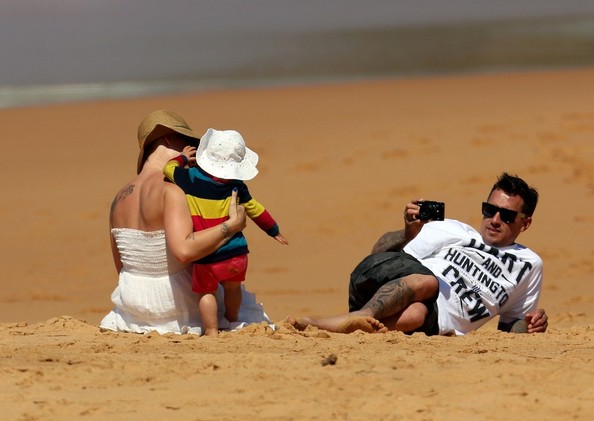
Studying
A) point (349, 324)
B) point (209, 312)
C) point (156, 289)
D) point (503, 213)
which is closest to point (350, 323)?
point (349, 324)

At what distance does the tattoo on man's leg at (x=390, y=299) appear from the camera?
20.4 ft

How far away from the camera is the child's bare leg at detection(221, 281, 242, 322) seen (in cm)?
610

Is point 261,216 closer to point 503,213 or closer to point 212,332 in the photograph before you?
point 212,332

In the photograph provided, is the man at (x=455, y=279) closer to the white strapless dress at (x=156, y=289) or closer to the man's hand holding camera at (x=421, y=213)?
the man's hand holding camera at (x=421, y=213)

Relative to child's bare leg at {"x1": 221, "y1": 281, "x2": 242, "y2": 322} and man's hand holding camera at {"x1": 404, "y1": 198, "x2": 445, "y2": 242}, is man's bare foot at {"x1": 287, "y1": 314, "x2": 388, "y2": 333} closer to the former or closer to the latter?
child's bare leg at {"x1": 221, "y1": 281, "x2": 242, "y2": 322}

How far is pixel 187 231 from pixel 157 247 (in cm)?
34

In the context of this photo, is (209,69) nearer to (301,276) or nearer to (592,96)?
(592,96)

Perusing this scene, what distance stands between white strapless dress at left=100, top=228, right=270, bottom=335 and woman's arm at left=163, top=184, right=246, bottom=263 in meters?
0.25

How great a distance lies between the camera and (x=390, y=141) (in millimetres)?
14078

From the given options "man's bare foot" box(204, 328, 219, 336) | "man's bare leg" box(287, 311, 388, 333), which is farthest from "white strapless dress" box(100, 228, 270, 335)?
"man's bare leg" box(287, 311, 388, 333)

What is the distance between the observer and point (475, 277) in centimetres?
651

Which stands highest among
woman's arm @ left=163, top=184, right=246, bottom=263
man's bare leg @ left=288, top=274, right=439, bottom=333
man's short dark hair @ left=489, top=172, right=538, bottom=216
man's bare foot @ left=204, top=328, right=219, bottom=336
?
man's short dark hair @ left=489, top=172, right=538, bottom=216

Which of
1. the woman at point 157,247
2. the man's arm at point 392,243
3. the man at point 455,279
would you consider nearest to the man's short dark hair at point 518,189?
the man at point 455,279

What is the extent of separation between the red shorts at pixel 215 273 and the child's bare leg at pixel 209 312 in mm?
37
